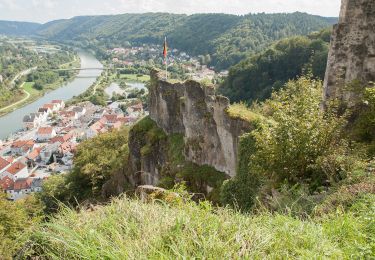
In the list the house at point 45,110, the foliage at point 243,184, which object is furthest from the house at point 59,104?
the foliage at point 243,184

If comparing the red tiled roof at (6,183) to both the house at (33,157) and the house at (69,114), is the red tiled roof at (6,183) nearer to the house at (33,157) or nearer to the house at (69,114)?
the house at (33,157)

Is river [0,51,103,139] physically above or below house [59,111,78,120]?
below

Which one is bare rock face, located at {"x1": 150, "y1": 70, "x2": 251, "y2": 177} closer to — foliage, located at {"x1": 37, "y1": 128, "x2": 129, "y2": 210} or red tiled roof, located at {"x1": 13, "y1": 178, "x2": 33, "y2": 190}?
foliage, located at {"x1": 37, "y1": 128, "x2": 129, "y2": 210}

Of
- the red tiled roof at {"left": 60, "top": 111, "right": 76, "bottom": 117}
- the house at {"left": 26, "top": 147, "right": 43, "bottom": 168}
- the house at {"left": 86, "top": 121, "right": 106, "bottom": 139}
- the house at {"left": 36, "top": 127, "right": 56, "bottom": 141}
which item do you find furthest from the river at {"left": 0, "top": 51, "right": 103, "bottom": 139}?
the house at {"left": 86, "top": 121, "right": 106, "bottom": 139}

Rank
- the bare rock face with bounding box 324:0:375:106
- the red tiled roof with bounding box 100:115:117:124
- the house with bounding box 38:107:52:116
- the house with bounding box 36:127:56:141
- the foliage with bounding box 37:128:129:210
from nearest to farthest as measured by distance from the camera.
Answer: the bare rock face with bounding box 324:0:375:106
the foliage with bounding box 37:128:129:210
the house with bounding box 36:127:56:141
the red tiled roof with bounding box 100:115:117:124
the house with bounding box 38:107:52:116

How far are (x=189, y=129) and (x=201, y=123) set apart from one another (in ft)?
4.63

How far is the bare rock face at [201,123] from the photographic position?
59.2ft

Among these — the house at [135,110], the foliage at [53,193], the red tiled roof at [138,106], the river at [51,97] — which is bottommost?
the river at [51,97]

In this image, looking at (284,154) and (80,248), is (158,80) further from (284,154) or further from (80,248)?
(80,248)

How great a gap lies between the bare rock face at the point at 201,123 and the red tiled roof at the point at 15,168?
46.0m

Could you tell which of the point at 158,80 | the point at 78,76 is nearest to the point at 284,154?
the point at 158,80

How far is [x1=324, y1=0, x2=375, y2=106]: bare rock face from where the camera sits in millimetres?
13105

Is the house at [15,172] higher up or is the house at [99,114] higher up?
the house at [15,172]

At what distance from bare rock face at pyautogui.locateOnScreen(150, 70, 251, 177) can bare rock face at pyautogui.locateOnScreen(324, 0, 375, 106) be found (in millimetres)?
4244
